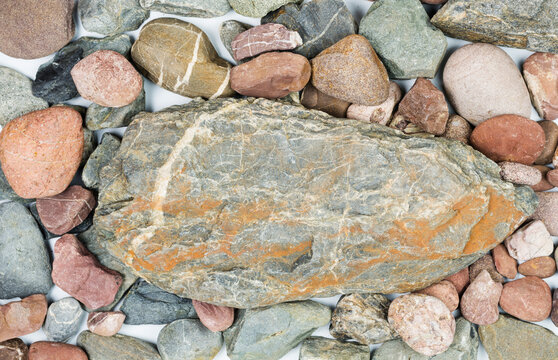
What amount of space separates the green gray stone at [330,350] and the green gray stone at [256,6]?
155cm

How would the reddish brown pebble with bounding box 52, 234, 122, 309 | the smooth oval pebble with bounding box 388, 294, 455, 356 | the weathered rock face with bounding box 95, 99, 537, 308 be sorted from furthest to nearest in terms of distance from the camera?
the reddish brown pebble with bounding box 52, 234, 122, 309
the smooth oval pebble with bounding box 388, 294, 455, 356
the weathered rock face with bounding box 95, 99, 537, 308

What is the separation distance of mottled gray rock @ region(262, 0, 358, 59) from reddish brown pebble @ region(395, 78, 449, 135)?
1.32 ft

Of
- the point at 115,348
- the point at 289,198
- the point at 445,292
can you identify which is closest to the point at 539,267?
the point at 445,292

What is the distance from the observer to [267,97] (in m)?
2.23

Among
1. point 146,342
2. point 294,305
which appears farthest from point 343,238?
point 146,342

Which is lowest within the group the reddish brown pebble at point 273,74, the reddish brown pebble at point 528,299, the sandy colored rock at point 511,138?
the reddish brown pebble at point 528,299

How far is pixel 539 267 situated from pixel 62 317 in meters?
2.25

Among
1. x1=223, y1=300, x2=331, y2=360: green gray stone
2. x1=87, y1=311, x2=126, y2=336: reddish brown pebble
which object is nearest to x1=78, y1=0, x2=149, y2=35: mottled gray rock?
x1=87, y1=311, x2=126, y2=336: reddish brown pebble

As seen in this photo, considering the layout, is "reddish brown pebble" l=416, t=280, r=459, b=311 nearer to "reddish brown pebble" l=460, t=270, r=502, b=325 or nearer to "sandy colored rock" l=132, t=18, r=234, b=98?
"reddish brown pebble" l=460, t=270, r=502, b=325

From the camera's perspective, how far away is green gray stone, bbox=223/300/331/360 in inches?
89.7

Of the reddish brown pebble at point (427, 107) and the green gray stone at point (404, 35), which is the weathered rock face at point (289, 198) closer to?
the reddish brown pebble at point (427, 107)

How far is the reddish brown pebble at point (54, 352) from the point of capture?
2.33 metres

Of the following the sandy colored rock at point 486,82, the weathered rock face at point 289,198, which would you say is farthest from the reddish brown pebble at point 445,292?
the sandy colored rock at point 486,82

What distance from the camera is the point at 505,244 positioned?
2312mm
